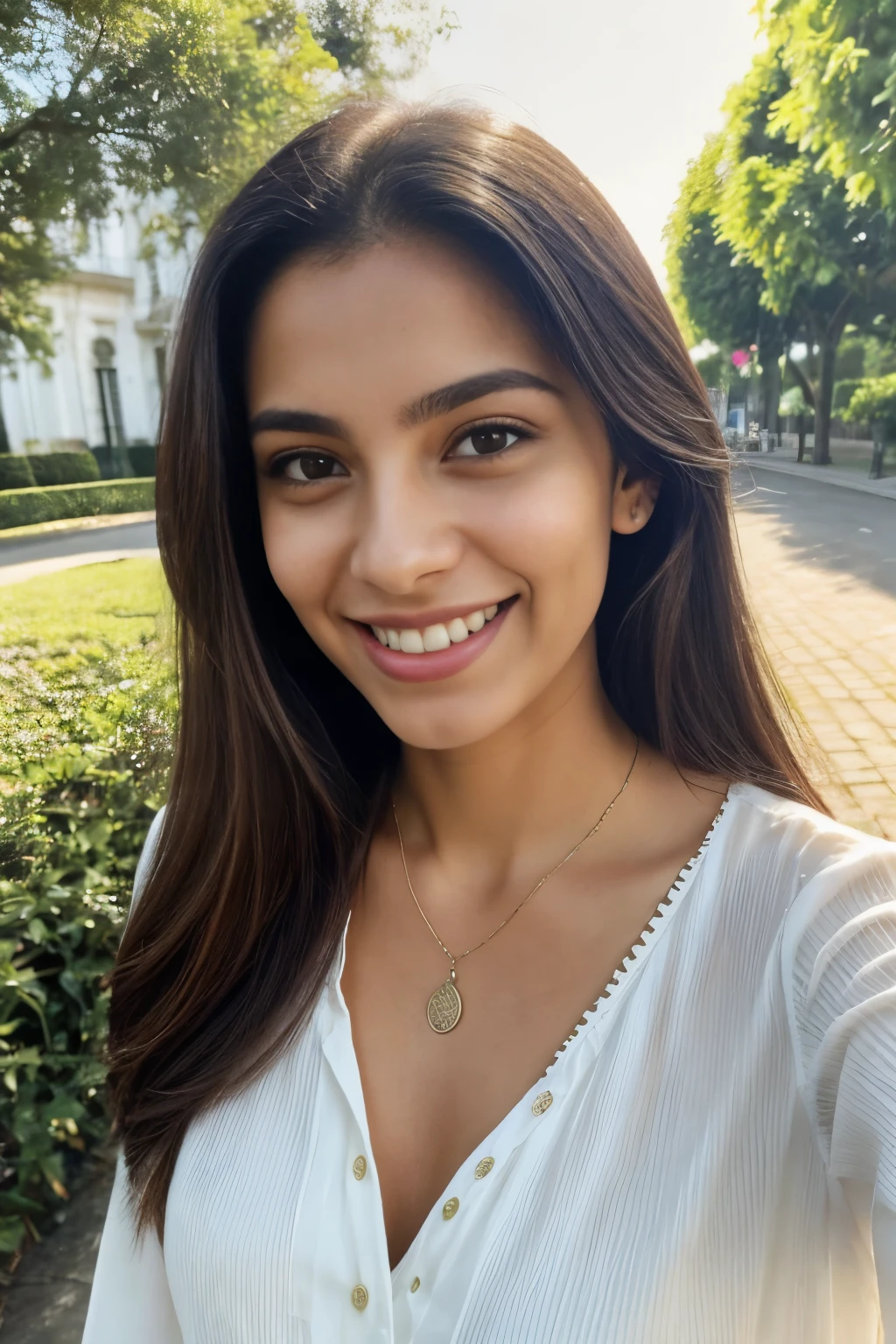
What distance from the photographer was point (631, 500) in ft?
3.69

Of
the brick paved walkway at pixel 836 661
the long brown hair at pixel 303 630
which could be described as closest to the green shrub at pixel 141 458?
the long brown hair at pixel 303 630

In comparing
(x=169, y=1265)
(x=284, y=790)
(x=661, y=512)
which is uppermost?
(x=661, y=512)

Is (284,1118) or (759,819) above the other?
(759,819)

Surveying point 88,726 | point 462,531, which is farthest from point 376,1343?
point 88,726

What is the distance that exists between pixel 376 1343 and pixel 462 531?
0.89 m

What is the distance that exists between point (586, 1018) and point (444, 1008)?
0.24m

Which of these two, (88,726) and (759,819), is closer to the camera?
(759,819)

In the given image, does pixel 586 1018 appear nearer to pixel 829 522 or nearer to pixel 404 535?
pixel 404 535

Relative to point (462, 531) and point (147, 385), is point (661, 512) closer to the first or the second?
point (462, 531)

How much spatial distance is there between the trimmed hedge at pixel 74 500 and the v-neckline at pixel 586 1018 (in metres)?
1.65

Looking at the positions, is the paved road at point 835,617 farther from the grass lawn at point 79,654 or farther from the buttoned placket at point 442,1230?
the grass lawn at point 79,654

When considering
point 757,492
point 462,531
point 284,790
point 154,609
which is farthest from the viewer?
point 154,609

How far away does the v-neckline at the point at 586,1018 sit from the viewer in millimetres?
878

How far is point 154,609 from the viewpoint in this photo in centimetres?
243
